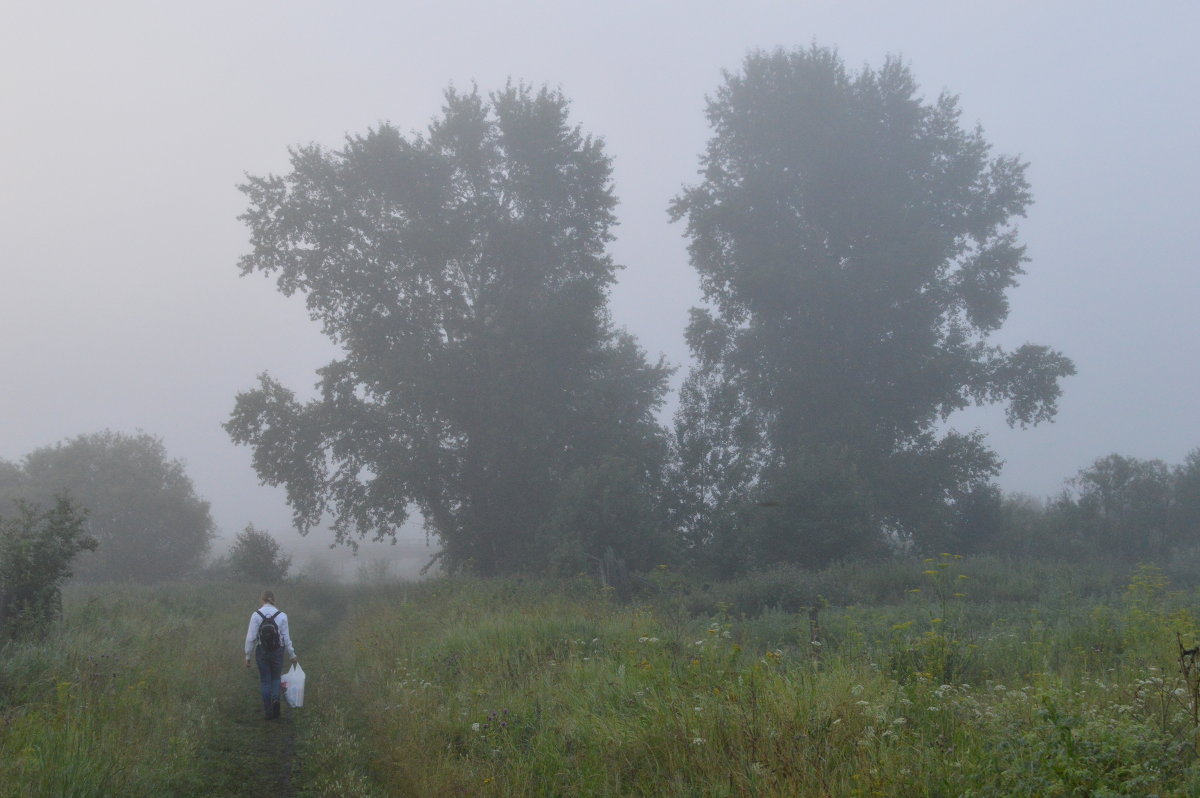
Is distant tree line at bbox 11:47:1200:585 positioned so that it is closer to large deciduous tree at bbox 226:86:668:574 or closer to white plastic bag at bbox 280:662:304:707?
large deciduous tree at bbox 226:86:668:574

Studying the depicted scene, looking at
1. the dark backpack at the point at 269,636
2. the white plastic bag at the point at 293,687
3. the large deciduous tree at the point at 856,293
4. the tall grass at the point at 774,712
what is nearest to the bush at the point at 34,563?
the dark backpack at the point at 269,636

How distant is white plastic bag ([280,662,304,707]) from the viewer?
1116 cm

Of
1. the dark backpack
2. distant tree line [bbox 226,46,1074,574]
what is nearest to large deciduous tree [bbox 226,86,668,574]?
distant tree line [bbox 226,46,1074,574]

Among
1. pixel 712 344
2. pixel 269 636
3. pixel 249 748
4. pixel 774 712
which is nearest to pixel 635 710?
pixel 774 712

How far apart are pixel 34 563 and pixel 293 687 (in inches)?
196

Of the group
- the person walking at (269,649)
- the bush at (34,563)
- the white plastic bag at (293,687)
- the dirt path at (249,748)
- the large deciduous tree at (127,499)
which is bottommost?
the dirt path at (249,748)

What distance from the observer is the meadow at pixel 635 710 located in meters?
4.69

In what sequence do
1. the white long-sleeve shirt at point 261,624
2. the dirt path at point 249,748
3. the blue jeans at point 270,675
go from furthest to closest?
the white long-sleeve shirt at point 261,624
the blue jeans at point 270,675
the dirt path at point 249,748

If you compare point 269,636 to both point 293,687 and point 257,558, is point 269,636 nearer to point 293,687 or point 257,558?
point 293,687

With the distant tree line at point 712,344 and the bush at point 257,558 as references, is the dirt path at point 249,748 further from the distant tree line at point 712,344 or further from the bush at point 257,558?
the bush at point 257,558

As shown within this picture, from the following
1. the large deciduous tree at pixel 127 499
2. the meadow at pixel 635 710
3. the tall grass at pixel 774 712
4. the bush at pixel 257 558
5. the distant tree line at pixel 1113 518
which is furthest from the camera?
the large deciduous tree at pixel 127 499

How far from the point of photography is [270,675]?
36.2 ft

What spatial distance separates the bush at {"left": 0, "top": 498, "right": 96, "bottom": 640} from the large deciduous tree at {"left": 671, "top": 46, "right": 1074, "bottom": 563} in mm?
22435

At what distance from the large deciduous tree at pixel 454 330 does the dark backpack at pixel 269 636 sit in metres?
18.5
